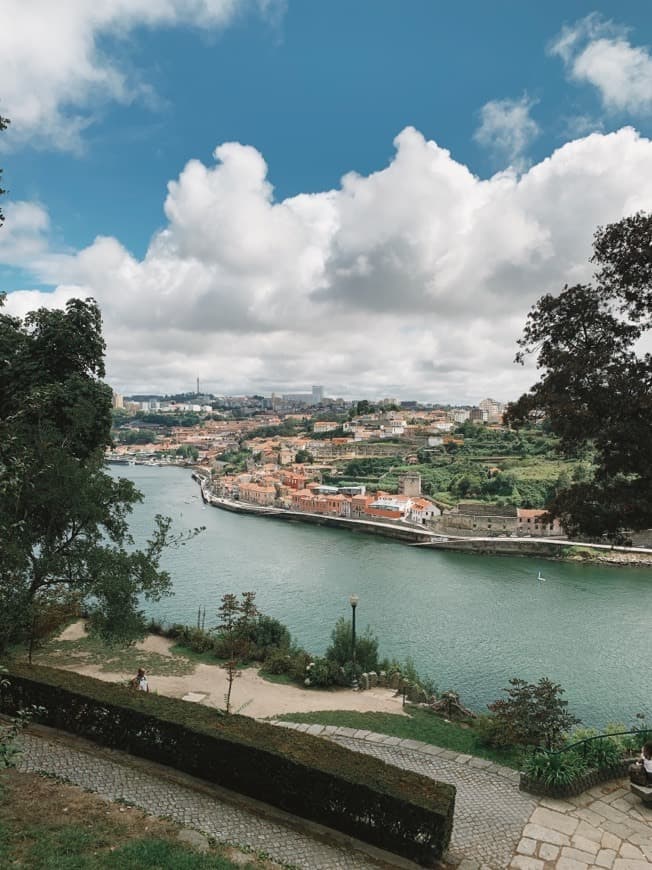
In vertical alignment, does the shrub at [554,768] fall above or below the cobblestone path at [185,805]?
above

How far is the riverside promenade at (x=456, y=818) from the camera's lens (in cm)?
393

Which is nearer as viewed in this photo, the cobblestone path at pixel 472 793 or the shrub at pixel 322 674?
the cobblestone path at pixel 472 793

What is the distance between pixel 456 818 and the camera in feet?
14.9

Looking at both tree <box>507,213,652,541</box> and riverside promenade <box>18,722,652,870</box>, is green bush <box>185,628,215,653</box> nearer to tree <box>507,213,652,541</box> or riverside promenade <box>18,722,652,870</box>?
riverside promenade <box>18,722,652,870</box>

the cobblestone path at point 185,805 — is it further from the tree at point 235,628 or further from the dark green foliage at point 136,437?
the dark green foliage at point 136,437

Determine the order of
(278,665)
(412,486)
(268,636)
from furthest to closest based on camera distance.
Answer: (412,486) → (268,636) → (278,665)

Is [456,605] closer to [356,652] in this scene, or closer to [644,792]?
[356,652]

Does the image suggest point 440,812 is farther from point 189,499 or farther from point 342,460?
point 342,460

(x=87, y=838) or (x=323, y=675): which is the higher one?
(x=87, y=838)

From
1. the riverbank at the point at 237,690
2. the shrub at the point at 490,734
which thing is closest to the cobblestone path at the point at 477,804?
the shrub at the point at 490,734

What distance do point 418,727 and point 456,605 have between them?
1513 centimetres

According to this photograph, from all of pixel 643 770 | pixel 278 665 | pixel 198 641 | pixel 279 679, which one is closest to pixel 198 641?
pixel 198 641

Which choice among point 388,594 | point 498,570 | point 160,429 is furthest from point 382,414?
point 388,594

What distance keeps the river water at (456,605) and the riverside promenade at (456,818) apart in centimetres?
700
